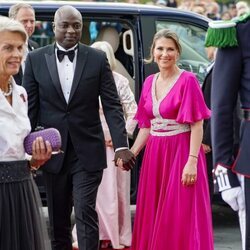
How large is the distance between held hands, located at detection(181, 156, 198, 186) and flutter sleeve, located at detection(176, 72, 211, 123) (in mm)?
301

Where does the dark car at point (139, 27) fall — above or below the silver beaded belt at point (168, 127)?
above

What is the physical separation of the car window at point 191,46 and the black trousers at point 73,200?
2257mm

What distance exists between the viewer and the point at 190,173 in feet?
23.4

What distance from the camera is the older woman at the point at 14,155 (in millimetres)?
5129

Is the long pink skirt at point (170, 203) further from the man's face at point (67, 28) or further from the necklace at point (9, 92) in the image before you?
the necklace at point (9, 92)

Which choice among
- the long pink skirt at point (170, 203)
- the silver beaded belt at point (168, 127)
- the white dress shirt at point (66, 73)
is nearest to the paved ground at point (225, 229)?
the long pink skirt at point (170, 203)

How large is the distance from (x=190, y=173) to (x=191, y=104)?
0.51 metres

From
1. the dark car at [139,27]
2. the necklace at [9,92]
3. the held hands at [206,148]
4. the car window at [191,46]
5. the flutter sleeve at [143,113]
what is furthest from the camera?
the car window at [191,46]

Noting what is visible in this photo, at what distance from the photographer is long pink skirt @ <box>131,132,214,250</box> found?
7.17m

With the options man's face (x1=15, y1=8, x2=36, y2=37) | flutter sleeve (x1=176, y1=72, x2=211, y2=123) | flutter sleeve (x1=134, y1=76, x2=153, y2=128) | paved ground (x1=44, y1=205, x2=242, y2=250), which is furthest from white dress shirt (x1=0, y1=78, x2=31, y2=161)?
paved ground (x1=44, y1=205, x2=242, y2=250)

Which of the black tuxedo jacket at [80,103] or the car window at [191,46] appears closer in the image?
the black tuxedo jacket at [80,103]

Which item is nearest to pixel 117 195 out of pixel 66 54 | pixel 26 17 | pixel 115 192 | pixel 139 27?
pixel 115 192

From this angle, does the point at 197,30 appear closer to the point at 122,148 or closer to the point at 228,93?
the point at 122,148

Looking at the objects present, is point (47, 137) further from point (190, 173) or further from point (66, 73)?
point (190, 173)
